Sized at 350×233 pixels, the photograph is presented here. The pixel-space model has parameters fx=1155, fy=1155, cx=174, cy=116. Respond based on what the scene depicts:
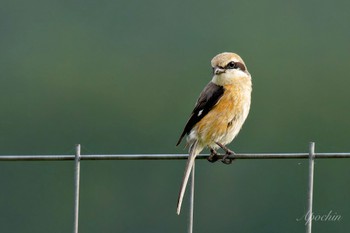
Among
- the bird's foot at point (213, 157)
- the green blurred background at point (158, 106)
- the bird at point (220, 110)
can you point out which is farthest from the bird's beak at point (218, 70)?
the green blurred background at point (158, 106)

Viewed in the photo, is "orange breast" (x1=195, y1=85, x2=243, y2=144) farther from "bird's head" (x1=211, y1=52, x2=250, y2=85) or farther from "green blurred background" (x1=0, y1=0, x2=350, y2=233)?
"green blurred background" (x1=0, y1=0, x2=350, y2=233)

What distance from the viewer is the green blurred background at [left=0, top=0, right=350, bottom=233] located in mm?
45688

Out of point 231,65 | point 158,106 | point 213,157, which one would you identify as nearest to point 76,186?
A: point 213,157

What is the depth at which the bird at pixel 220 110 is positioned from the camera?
7719mm

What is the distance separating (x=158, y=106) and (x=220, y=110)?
179 ft

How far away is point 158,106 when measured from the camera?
62.4m

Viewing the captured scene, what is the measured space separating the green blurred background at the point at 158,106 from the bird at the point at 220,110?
21198 mm

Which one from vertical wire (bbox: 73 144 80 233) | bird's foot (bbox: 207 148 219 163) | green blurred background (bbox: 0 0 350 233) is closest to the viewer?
vertical wire (bbox: 73 144 80 233)

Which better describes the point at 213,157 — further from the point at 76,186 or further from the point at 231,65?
the point at 76,186

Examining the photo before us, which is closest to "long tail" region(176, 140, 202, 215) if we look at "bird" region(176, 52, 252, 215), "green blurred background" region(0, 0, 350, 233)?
"bird" region(176, 52, 252, 215)

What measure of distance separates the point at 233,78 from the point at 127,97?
5613 centimetres

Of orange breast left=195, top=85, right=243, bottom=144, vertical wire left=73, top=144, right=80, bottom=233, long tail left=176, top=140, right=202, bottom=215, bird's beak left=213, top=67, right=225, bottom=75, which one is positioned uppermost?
bird's beak left=213, top=67, right=225, bottom=75

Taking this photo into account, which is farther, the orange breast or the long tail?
the orange breast

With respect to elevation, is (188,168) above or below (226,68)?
below
